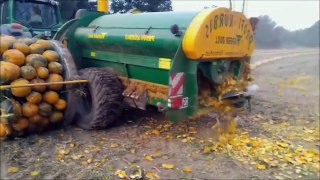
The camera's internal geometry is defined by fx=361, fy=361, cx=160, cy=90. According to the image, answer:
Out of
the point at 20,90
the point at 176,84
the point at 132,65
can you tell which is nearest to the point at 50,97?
the point at 20,90

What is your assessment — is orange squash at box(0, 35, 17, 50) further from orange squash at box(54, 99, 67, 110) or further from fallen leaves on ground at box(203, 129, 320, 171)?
fallen leaves on ground at box(203, 129, 320, 171)

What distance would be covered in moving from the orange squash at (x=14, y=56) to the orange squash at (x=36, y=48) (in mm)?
259

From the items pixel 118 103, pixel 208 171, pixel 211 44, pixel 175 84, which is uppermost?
pixel 211 44

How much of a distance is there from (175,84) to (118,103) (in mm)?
1152

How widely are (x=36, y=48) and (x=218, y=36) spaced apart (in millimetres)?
2573

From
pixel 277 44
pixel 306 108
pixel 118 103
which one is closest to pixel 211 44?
pixel 118 103

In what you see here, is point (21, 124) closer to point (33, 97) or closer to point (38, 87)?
point (33, 97)

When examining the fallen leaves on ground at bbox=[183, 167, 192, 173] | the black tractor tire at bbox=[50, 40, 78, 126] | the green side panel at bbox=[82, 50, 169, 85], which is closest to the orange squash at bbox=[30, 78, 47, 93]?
the black tractor tire at bbox=[50, 40, 78, 126]

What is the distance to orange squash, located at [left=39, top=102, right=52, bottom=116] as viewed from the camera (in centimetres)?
495

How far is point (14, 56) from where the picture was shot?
15.7 feet

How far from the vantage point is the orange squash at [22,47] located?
4934 mm

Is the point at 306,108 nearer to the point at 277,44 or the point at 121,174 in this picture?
the point at 121,174

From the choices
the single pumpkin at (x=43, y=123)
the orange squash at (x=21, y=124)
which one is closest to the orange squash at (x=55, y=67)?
the single pumpkin at (x=43, y=123)

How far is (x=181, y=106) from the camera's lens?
471 cm
